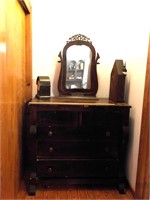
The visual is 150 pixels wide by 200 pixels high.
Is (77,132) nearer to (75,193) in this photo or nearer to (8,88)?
(75,193)

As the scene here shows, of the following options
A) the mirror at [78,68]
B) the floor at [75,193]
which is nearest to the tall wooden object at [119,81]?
the mirror at [78,68]

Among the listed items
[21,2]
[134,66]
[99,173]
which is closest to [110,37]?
[134,66]

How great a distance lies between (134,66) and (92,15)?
750 mm

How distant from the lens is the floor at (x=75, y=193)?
6.68 ft

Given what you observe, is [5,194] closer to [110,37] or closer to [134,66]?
[134,66]

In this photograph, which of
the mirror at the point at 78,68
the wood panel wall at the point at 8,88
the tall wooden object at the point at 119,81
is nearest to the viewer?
the wood panel wall at the point at 8,88

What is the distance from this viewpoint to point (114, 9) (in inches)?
93.6

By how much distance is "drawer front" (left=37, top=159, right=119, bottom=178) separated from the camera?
6.81ft

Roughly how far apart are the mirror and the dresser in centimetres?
33

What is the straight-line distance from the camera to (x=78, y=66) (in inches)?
91.9

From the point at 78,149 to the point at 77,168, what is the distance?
190 mm

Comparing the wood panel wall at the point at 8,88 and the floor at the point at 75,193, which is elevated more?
the wood panel wall at the point at 8,88

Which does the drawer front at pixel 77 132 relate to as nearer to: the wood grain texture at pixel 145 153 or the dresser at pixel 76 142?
the dresser at pixel 76 142

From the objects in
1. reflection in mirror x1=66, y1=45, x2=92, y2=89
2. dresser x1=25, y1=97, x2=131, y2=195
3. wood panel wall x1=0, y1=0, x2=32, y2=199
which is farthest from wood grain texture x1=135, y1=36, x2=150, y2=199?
wood panel wall x1=0, y1=0, x2=32, y2=199
